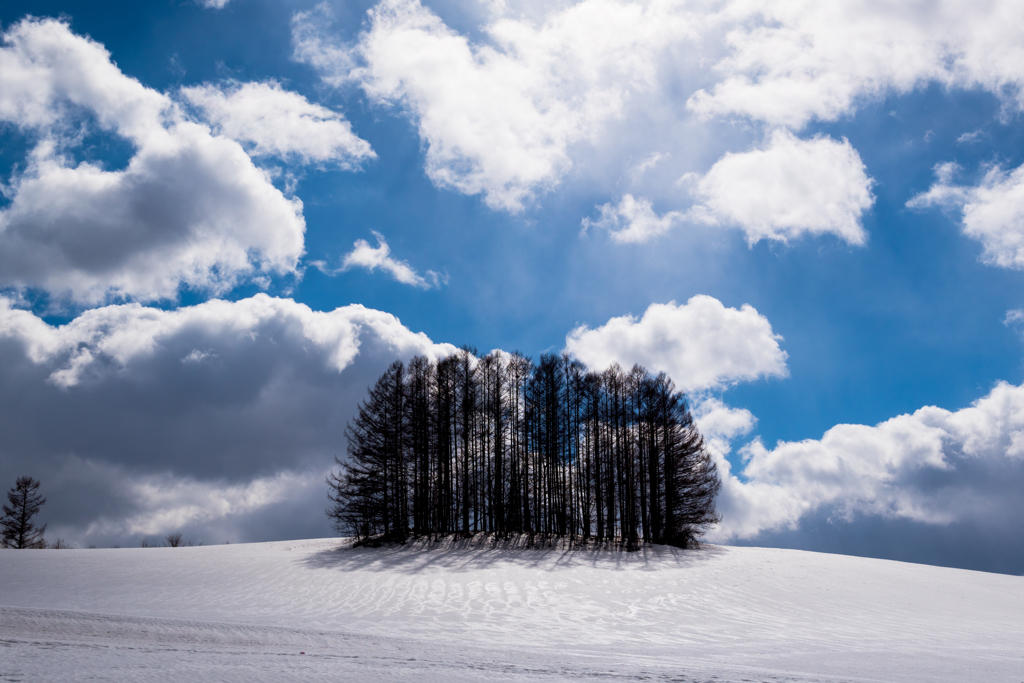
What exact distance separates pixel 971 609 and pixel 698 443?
17.6 metres

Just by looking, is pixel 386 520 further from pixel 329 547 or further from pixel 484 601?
pixel 484 601

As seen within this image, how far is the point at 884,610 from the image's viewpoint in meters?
17.3

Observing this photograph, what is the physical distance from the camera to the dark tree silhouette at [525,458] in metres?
33.1

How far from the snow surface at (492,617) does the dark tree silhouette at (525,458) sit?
4177mm

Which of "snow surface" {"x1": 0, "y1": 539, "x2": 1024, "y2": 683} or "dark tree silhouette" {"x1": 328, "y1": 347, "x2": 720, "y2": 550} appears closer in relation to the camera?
"snow surface" {"x1": 0, "y1": 539, "x2": 1024, "y2": 683}

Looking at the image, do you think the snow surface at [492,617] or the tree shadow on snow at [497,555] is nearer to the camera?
the snow surface at [492,617]

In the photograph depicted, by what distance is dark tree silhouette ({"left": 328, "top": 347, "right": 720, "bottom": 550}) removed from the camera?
109 feet

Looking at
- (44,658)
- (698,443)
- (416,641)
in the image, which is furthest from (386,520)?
(44,658)

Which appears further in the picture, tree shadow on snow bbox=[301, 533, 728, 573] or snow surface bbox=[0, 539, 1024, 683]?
tree shadow on snow bbox=[301, 533, 728, 573]

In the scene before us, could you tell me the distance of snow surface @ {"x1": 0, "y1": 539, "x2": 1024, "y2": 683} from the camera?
793 centimetres

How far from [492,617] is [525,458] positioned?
20.1 meters

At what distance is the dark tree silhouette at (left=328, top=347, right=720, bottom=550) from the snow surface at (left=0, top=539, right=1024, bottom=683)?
4177mm

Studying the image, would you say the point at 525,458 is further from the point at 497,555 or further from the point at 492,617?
the point at 492,617

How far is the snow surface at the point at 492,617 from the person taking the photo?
7.93 m
